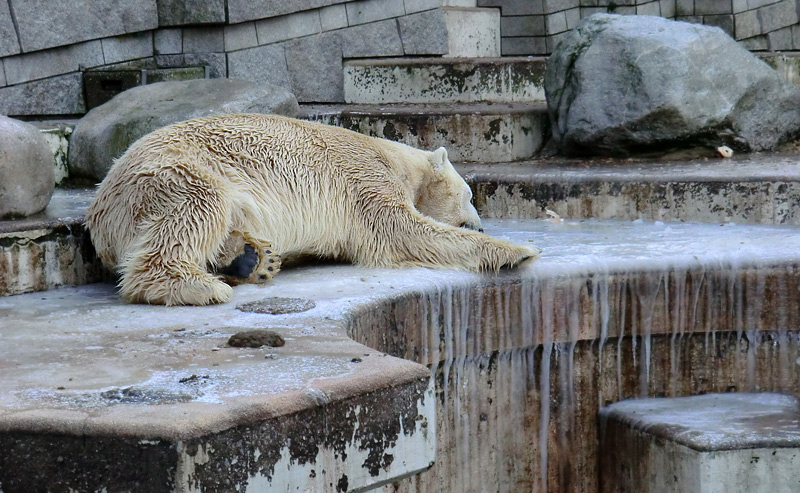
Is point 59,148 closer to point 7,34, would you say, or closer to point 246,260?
point 7,34

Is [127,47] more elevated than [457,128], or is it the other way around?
[127,47]

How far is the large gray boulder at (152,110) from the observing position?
597cm

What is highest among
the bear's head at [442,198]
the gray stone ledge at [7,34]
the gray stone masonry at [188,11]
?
the gray stone masonry at [188,11]

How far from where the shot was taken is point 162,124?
232 inches

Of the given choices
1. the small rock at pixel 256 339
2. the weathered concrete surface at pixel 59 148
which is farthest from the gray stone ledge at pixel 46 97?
the small rock at pixel 256 339

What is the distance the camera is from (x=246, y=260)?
4.35m

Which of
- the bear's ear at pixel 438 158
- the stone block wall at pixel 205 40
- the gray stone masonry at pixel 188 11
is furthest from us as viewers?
the gray stone masonry at pixel 188 11

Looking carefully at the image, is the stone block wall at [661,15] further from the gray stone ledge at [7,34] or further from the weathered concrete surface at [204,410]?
the weathered concrete surface at [204,410]

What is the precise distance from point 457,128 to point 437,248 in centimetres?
284

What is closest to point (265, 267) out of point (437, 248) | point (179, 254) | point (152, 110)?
point (179, 254)

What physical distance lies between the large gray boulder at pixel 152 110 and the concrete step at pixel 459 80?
7.07 feet

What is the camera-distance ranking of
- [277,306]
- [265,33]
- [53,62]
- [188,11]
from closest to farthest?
[277,306]
[53,62]
[188,11]
[265,33]

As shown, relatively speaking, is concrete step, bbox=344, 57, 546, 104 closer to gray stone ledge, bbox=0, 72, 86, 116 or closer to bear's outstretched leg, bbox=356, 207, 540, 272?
gray stone ledge, bbox=0, 72, 86, 116

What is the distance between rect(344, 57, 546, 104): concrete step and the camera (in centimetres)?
848
